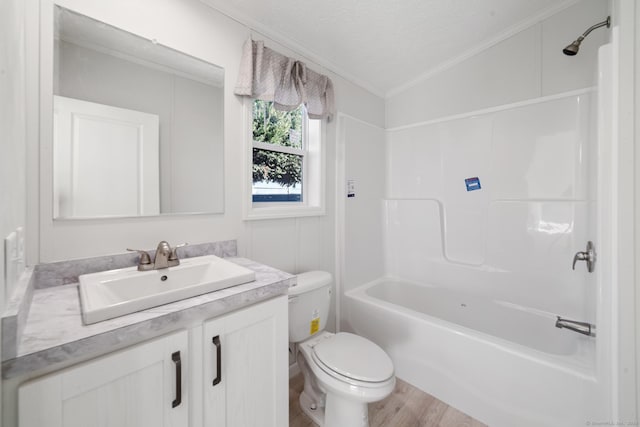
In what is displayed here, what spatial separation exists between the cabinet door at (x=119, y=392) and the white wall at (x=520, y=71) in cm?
252

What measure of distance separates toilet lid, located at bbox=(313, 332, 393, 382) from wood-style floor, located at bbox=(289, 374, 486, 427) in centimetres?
45

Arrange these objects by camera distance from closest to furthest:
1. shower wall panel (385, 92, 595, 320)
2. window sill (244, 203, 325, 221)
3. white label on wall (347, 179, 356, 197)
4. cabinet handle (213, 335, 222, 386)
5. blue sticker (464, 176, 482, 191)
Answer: cabinet handle (213, 335, 222, 386) → window sill (244, 203, 325, 221) → shower wall panel (385, 92, 595, 320) → blue sticker (464, 176, 482, 191) → white label on wall (347, 179, 356, 197)

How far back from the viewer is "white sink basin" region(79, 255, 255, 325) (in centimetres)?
71

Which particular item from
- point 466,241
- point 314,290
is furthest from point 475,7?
point 314,290

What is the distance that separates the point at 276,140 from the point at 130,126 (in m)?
0.89

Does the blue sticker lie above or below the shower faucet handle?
above

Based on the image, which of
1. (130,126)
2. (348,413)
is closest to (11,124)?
(130,126)

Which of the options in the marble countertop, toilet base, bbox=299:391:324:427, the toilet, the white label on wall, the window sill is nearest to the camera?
the marble countertop

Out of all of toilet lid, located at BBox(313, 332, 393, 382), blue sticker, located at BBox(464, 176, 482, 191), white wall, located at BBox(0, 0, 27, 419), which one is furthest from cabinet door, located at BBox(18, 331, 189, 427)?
blue sticker, located at BBox(464, 176, 482, 191)

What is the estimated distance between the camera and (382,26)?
1.70m

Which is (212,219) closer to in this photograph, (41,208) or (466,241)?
(41,208)

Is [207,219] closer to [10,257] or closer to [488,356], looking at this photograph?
[10,257]

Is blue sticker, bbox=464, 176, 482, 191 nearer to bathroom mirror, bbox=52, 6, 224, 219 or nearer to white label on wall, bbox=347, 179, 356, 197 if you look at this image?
white label on wall, bbox=347, 179, 356, 197

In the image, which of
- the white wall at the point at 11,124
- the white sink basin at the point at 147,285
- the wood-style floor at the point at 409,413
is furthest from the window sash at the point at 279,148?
the wood-style floor at the point at 409,413
